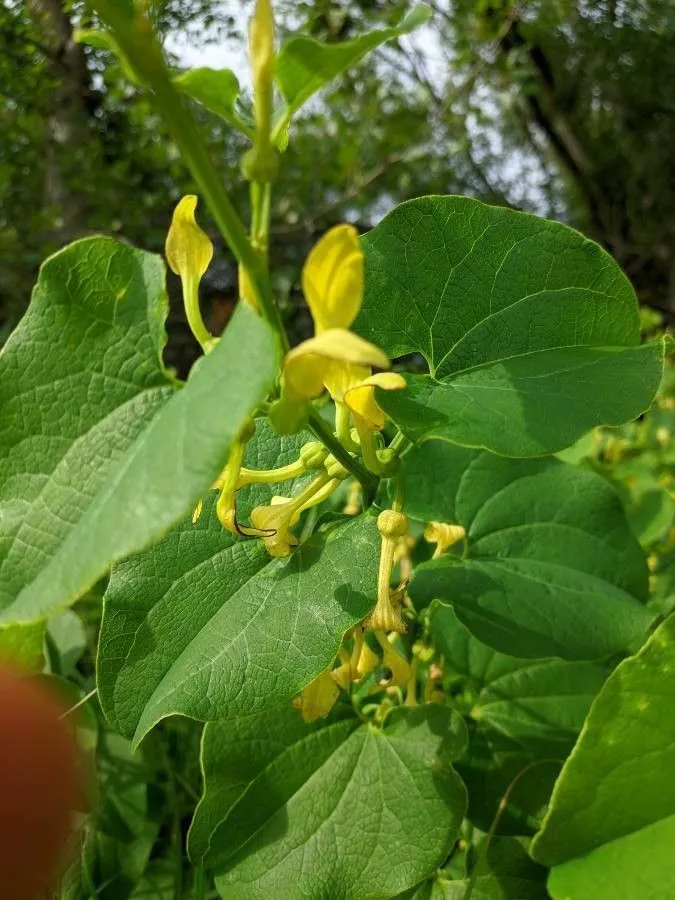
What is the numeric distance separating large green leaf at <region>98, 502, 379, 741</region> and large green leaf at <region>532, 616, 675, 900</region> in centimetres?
14

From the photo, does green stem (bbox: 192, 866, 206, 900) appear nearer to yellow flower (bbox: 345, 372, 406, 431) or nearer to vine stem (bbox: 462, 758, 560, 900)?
vine stem (bbox: 462, 758, 560, 900)

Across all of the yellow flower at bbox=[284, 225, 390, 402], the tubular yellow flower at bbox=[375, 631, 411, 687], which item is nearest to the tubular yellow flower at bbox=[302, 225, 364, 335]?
the yellow flower at bbox=[284, 225, 390, 402]

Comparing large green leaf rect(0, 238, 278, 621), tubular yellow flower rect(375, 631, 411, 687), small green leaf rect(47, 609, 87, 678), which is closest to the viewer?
large green leaf rect(0, 238, 278, 621)

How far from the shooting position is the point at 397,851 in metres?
0.44

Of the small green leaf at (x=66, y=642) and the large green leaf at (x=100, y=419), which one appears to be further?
the small green leaf at (x=66, y=642)

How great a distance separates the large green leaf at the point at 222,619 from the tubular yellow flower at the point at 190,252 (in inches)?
4.3

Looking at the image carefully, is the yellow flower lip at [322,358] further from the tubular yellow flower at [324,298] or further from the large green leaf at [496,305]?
the large green leaf at [496,305]

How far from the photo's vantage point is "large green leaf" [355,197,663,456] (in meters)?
0.39

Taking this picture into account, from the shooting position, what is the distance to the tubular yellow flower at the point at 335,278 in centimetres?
27

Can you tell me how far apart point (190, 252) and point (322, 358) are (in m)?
0.12

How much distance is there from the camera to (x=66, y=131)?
5.00 ft

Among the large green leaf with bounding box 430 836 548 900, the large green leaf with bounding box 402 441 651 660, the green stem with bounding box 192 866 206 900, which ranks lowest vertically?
the large green leaf with bounding box 430 836 548 900

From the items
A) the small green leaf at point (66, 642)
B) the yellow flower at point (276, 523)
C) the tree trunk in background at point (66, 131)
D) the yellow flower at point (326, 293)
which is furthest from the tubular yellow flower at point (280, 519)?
the tree trunk in background at point (66, 131)

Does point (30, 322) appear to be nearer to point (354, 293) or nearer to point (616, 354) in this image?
point (354, 293)
